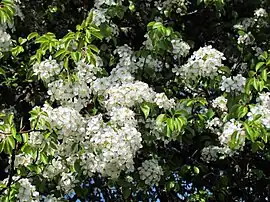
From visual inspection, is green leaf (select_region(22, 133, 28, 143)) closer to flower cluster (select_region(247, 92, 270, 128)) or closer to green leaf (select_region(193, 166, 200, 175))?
flower cluster (select_region(247, 92, 270, 128))

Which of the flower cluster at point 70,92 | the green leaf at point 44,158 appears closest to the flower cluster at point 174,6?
the flower cluster at point 70,92

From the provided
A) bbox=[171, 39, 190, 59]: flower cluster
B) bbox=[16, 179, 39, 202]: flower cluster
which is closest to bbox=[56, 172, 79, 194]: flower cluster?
bbox=[16, 179, 39, 202]: flower cluster

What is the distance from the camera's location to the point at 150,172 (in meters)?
3.65

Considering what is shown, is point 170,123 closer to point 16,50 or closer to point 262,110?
point 262,110

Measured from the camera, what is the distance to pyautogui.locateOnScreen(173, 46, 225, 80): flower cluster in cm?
366

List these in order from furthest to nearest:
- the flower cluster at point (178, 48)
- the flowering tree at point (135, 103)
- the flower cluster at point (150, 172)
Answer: the flower cluster at point (178, 48), the flower cluster at point (150, 172), the flowering tree at point (135, 103)

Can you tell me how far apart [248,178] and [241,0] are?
55.4 inches

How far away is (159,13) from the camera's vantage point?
4672 millimetres

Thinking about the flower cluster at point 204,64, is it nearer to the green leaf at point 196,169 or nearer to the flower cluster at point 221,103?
the flower cluster at point 221,103

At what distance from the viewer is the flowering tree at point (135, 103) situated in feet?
10.7

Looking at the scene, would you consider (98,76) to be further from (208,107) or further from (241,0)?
(241,0)

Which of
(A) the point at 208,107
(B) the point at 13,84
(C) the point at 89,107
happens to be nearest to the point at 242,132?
(A) the point at 208,107

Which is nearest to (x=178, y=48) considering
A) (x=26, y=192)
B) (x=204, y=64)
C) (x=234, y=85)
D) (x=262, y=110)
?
(x=204, y=64)

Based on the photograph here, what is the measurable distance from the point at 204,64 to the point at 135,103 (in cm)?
52
